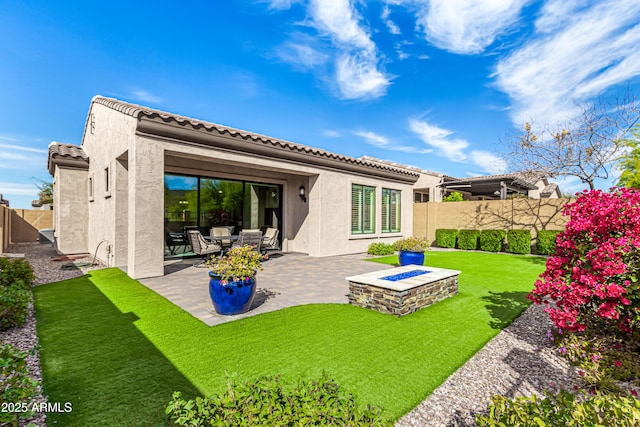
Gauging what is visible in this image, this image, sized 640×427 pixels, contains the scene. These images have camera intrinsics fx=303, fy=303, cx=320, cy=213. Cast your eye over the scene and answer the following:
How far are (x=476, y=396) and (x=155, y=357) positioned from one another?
3.65 meters

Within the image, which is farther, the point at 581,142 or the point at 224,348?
the point at 581,142

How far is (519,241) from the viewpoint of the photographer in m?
14.4

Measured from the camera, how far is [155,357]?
3711 millimetres

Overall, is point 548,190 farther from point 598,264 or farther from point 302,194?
point 598,264

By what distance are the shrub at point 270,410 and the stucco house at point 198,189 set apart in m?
6.77

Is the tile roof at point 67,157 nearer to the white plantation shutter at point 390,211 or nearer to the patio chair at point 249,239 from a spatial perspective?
the patio chair at point 249,239

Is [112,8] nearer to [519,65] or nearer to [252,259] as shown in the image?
[252,259]

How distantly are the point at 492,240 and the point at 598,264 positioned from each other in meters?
13.1

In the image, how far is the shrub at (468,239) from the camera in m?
15.9

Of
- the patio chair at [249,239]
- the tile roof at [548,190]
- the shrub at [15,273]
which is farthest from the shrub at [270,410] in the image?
the tile roof at [548,190]

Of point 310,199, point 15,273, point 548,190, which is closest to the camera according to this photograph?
point 15,273

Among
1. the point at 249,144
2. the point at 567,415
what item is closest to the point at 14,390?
the point at 567,415

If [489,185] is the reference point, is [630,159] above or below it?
above

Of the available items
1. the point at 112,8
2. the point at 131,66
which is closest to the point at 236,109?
the point at 131,66
